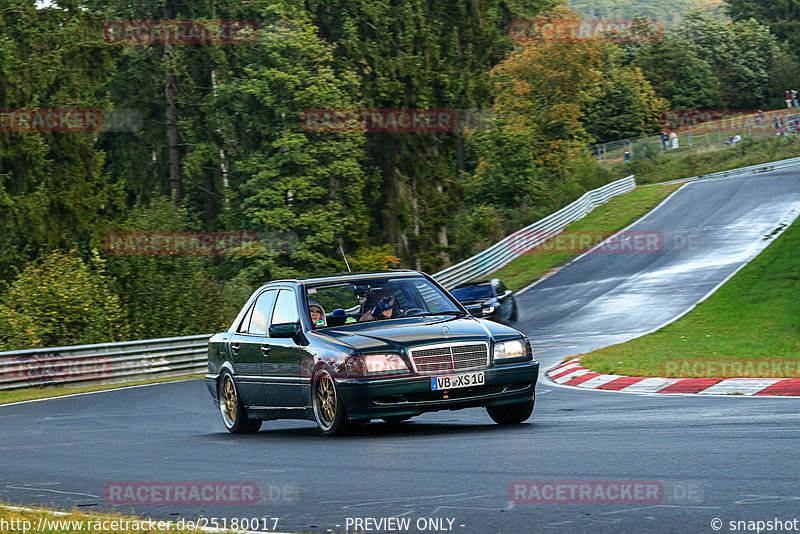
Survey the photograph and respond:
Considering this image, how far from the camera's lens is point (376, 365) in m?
9.87

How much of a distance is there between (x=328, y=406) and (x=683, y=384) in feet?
19.2

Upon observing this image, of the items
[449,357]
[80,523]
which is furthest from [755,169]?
[80,523]

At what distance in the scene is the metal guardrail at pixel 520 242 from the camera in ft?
144

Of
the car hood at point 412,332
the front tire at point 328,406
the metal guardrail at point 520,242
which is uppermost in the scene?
the car hood at point 412,332

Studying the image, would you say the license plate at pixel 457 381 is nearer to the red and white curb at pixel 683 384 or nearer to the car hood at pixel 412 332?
the car hood at pixel 412 332

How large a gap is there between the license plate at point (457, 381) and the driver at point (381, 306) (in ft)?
4.48

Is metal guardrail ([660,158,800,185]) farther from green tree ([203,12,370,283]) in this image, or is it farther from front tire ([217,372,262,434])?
front tire ([217,372,262,434])

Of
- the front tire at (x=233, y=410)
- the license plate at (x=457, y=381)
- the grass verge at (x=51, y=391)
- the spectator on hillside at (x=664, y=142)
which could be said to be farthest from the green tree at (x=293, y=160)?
the license plate at (x=457, y=381)

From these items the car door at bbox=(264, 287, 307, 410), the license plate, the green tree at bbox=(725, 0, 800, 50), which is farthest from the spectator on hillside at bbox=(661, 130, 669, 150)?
the license plate

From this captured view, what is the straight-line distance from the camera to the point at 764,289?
1209 inches

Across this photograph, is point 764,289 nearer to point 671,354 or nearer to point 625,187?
point 671,354

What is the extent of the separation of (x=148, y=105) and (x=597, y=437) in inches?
1930

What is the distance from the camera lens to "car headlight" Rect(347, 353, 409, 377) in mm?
9852

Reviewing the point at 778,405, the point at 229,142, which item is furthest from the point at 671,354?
the point at 229,142
